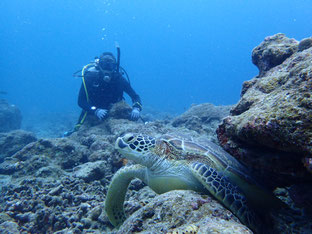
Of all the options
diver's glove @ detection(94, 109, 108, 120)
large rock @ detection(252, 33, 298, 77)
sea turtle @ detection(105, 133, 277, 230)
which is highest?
large rock @ detection(252, 33, 298, 77)

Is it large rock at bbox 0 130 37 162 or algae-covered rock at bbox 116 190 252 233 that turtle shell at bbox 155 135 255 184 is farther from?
large rock at bbox 0 130 37 162

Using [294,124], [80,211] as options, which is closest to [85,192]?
[80,211]

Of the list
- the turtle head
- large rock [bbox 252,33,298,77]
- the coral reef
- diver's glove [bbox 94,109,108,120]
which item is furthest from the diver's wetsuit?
the turtle head

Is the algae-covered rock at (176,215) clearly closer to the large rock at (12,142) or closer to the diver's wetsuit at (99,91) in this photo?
the diver's wetsuit at (99,91)

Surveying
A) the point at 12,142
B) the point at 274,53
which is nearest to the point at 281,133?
the point at 274,53

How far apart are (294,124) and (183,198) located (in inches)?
36.8

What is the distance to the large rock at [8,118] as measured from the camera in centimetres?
1289

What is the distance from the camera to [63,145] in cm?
435

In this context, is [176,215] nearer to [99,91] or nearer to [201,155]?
[201,155]

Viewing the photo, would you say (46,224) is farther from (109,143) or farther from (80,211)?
(109,143)

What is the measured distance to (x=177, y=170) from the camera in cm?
207

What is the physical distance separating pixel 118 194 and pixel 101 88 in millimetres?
5502

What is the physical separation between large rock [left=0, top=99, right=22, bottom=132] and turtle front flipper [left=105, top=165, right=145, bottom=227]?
14.0 m

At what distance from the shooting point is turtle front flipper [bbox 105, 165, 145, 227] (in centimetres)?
225
